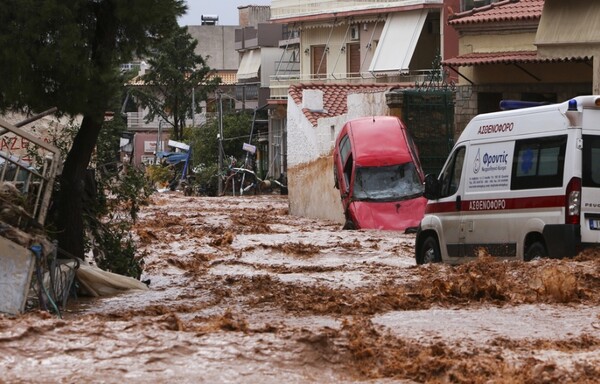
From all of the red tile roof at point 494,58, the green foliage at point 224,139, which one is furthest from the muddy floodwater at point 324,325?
the green foliage at point 224,139

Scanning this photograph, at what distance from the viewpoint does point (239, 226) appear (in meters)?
33.8

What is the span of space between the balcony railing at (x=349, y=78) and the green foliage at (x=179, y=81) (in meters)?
9.77

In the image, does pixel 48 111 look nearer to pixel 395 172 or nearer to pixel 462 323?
pixel 462 323

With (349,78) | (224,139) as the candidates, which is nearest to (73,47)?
(349,78)

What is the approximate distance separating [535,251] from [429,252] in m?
3.07

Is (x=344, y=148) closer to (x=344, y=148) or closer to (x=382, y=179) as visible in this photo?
(x=344, y=148)

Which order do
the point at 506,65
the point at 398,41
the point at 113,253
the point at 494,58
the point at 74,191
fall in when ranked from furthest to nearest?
1. the point at 398,41
2. the point at 506,65
3. the point at 494,58
4. the point at 113,253
5. the point at 74,191

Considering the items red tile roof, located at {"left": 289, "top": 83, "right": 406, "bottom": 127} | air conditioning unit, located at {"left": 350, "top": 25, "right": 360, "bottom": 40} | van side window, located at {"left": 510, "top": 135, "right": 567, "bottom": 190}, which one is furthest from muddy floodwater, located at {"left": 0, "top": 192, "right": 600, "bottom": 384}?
air conditioning unit, located at {"left": 350, "top": 25, "right": 360, "bottom": 40}

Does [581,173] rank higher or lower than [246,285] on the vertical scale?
higher

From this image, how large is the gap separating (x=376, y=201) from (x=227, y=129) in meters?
41.6

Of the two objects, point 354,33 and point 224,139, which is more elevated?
point 354,33

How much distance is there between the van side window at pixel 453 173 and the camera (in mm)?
18922

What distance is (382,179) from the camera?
3225 cm

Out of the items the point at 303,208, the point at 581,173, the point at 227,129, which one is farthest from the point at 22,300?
the point at 227,129
